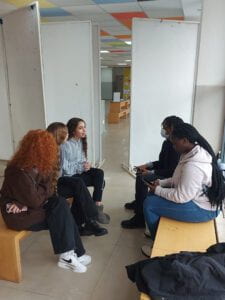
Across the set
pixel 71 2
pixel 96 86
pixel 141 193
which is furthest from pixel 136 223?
pixel 71 2

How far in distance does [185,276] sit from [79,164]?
181 centimetres

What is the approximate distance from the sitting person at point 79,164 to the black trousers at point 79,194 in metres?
0.18

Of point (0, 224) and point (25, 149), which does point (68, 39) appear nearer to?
point (25, 149)

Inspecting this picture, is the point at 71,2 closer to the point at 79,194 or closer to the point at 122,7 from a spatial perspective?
the point at 122,7

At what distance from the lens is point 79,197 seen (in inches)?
97.3

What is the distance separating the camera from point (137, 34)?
3.75 metres

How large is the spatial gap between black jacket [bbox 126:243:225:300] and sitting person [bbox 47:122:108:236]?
116 cm

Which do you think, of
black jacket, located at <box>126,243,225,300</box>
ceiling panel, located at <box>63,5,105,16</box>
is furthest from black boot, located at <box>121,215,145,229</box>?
ceiling panel, located at <box>63,5,105,16</box>

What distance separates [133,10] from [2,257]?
156 inches

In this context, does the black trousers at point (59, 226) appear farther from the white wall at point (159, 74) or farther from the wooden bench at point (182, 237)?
the white wall at point (159, 74)

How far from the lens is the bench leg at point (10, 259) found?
76.3 inches

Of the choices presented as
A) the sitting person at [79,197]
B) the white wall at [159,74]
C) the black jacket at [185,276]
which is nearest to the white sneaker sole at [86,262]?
the sitting person at [79,197]

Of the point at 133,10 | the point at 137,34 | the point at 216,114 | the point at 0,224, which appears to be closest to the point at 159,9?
the point at 133,10

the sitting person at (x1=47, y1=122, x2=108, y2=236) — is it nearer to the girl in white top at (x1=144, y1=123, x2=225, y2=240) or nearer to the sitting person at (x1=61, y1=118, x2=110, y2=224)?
the sitting person at (x1=61, y1=118, x2=110, y2=224)
